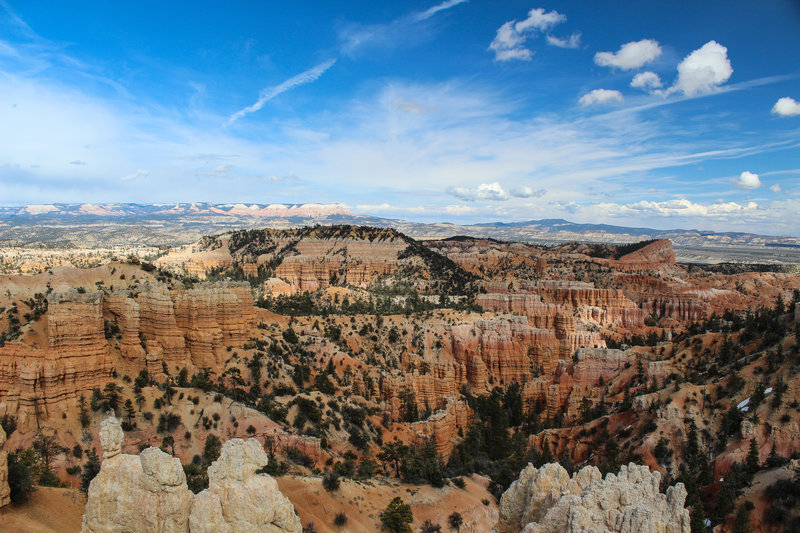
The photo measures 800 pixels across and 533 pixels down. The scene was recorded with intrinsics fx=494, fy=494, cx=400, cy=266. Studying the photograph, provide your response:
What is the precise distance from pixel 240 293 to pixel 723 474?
36217mm

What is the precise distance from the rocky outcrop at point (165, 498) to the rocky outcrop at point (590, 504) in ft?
27.9

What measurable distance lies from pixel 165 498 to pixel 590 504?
12.5 metres

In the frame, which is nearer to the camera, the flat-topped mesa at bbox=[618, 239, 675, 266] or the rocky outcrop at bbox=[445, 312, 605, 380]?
the rocky outcrop at bbox=[445, 312, 605, 380]

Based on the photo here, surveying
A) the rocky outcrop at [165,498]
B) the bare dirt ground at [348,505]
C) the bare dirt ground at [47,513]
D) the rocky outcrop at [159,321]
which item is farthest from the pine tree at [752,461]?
the rocky outcrop at [159,321]

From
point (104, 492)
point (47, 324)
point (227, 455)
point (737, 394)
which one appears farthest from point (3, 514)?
point (737, 394)

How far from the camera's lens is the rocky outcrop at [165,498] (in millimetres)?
14242

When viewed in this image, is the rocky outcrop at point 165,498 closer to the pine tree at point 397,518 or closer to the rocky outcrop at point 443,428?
the pine tree at point 397,518

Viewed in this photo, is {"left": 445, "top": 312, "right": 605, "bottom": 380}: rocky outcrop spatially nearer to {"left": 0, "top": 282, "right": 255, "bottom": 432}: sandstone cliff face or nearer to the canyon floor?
the canyon floor

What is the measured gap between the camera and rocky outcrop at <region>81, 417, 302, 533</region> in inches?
561

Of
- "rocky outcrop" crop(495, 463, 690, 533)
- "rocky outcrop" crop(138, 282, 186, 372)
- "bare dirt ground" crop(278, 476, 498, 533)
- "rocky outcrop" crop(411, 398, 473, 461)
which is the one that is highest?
"rocky outcrop" crop(138, 282, 186, 372)

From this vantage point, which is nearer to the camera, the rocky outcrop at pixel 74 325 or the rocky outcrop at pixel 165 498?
the rocky outcrop at pixel 165 498

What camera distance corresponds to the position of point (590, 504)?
14680 mm

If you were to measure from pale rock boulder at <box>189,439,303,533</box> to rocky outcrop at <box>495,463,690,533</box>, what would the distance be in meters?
7.67

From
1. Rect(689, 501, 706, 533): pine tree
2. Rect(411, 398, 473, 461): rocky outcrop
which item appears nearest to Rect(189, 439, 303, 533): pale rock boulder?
Rect(689, 501, 706, 533): pine tree
